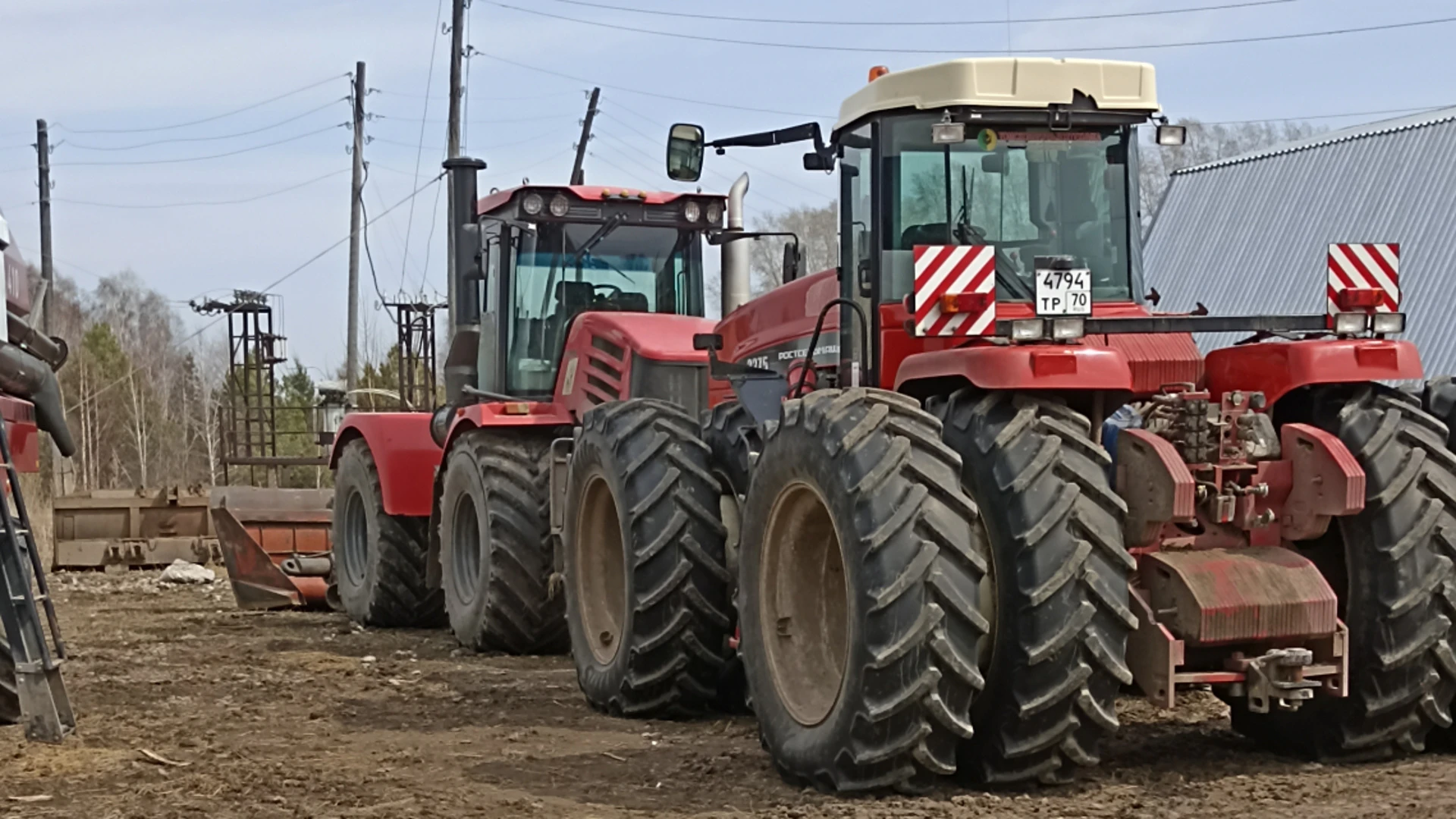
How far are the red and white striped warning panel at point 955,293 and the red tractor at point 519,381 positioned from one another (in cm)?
466

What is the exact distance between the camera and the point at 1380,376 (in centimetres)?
668

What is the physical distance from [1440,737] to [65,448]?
6967 millimetres

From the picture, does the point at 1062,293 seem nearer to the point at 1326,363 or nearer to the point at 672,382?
the point at 1326,363

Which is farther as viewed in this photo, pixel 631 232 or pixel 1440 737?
pixel 631 232

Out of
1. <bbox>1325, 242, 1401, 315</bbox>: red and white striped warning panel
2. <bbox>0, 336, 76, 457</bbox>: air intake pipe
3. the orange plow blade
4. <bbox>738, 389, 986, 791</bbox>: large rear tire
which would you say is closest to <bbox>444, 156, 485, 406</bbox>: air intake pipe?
the orange plow blade

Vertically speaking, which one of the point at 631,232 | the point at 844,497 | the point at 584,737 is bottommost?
the point at 584,737

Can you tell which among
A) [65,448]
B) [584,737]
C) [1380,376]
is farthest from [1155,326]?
[65,448]

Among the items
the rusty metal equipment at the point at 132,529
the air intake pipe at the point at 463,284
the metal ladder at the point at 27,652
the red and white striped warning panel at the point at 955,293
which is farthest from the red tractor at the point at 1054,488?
the rusty metal equipment at the point at 132,529

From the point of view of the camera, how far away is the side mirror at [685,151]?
350 inches

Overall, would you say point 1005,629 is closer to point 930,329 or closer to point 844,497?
point 844,497

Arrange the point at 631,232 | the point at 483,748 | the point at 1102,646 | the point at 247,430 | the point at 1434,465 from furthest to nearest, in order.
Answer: the point at 247,430
the point at 631,232
the point at 483,748
the point at 1434,465
the point at 1102,646

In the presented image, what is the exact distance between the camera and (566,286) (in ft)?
41.7

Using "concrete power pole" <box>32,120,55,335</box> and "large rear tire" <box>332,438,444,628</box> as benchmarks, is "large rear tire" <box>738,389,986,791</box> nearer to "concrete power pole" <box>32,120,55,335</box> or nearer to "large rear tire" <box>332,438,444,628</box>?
"large rear tire" <box>332,438,444,628</box>

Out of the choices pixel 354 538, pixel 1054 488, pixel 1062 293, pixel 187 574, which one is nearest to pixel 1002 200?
pixel 1062 293
